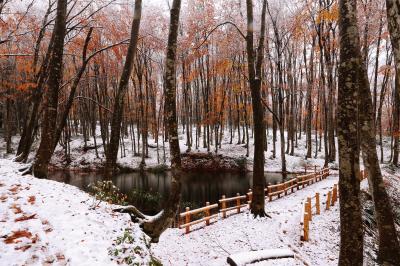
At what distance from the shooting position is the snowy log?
8289mm

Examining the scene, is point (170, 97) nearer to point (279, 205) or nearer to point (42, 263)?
point (42, 263)

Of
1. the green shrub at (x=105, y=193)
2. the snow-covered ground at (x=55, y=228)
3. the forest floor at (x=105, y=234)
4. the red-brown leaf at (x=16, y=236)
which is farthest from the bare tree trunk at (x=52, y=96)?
the red-brown leaf at (x=16, y=236)

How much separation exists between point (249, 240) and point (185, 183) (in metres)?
16.0

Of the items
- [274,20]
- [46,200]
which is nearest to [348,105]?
[46,200]

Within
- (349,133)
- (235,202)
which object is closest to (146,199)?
(235,202)

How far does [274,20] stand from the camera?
82.9ft

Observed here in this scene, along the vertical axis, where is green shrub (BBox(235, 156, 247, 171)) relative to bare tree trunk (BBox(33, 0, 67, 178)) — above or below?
below

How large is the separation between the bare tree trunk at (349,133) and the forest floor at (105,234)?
2.86m

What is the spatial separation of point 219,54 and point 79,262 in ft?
100

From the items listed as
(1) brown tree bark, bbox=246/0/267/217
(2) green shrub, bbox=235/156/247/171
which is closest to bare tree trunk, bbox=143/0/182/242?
(1) brown tree bark, bbox=246/0/267/217

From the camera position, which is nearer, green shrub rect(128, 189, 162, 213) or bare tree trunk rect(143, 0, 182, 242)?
bare tree trunk rect(143, 0, 182, 242)

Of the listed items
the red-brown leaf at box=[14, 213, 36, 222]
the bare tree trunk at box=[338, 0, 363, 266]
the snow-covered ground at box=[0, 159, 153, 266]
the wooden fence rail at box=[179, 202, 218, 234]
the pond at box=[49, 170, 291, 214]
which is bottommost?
the pond at box=[49, 170, 291, 214]

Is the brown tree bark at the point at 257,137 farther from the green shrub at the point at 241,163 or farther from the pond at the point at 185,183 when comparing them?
the green shrub at the point at 241,163

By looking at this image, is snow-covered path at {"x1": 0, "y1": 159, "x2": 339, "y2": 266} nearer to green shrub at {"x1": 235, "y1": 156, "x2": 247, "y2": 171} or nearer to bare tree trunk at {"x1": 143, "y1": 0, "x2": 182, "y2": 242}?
bare tree trunk at {"x1": 143, "y1": 0, "x2": 182, "y2": 242}
